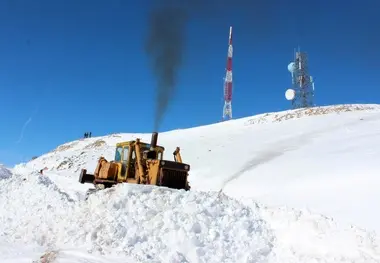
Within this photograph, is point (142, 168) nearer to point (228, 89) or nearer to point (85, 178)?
point (85, 178)

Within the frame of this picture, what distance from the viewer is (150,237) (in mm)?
9172


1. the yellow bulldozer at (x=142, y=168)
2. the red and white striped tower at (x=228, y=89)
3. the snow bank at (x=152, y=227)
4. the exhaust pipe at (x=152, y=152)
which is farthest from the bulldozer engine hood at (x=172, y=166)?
the red and white striped tower at (x=228, y=89)

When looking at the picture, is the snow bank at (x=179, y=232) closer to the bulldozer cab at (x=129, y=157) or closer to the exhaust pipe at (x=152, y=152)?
the exhaust pipe at (x=152, y=152)

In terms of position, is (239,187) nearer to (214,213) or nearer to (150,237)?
(214,213)

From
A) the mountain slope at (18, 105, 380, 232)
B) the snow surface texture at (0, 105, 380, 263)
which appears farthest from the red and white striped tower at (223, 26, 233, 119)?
the snow surface texture at (0, 105, 380, 263)

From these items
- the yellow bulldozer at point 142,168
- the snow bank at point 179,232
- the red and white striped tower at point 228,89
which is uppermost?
the red and white striped tower at point 228,89

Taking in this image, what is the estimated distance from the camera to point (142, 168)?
525 inches

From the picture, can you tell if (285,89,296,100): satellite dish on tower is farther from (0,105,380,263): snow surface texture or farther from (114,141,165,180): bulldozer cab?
(114,141,165,180): bulldozer cab

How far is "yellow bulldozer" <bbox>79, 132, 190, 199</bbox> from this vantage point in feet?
42.4

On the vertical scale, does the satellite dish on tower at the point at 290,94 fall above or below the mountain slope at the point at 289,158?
above

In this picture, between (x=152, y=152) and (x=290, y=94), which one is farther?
(x=290, y=94)

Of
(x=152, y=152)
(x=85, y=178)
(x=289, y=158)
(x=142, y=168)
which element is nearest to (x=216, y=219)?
(x=142, y=168)

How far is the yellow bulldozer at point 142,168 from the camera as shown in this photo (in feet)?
42.4

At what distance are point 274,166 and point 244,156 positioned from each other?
4396 millimetres
